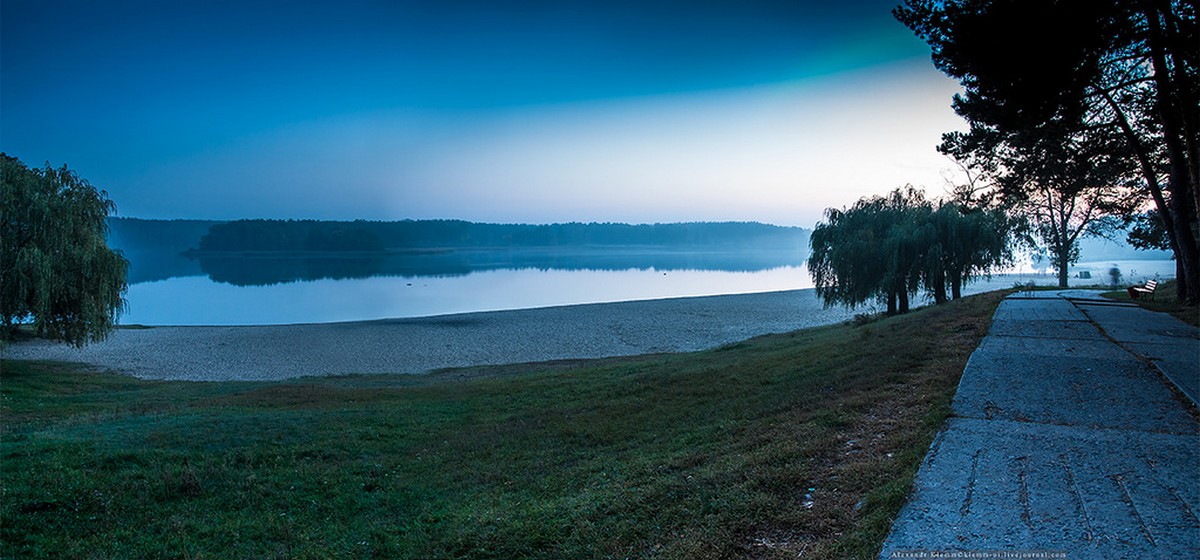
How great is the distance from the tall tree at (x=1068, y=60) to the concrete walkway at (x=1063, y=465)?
4988 millimetres

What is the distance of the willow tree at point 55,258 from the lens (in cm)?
1878

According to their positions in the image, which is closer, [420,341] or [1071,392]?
[1071,392]

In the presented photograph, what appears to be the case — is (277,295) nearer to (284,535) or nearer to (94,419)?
(94,419)

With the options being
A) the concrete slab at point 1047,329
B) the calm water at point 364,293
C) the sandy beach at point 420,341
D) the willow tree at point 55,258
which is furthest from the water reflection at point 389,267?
the concrete slab at point 1047,329

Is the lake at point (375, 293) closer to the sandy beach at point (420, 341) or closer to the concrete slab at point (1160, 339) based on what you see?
the sandy beach at point (420, 341)

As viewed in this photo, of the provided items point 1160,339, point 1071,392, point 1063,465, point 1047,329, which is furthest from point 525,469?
point 1160,339

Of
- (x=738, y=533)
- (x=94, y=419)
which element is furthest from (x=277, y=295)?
(x=738, y=533)

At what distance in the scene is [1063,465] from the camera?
13.2ft

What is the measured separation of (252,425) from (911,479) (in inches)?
411

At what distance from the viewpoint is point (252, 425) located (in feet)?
34.0

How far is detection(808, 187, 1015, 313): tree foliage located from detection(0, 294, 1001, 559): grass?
14.1m

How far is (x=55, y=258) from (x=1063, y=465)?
26.5m

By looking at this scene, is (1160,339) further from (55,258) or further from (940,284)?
(55,258)

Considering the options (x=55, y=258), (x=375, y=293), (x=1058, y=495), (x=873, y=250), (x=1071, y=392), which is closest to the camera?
(x=1058, y=495)
